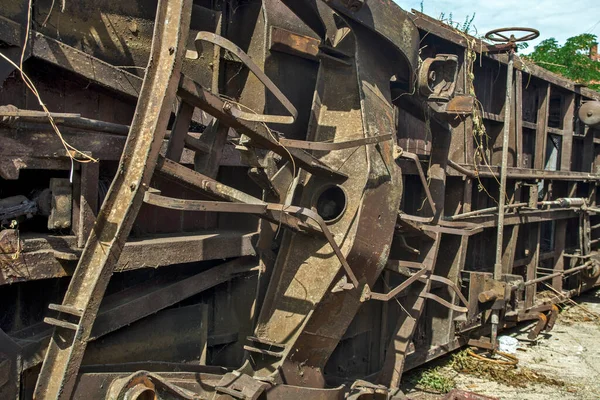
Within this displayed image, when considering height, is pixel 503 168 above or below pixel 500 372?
above

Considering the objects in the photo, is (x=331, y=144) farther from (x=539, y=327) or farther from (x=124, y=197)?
(x=539, y=327)

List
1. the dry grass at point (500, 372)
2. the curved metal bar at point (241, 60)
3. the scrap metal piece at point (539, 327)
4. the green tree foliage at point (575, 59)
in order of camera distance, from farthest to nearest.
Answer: the green tree foliage at point (575, 59), the scrap metal piece at point (539, 327), the dry grass at point (500, 372), the curved metal bar at point (241, 60)

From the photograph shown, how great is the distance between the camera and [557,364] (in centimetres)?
644

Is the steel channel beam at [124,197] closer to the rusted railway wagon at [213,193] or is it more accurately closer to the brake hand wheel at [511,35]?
the rusted railway wagon at [213,193]

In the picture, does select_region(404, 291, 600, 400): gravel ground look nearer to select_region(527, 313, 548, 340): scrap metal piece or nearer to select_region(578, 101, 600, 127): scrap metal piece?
select_region(527, 313, 548, 340): scrap metal piece

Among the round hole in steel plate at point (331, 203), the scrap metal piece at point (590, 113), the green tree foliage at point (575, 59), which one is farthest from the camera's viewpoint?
the green tree foliage at point (575, 59)

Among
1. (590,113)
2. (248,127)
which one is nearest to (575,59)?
(590,113)

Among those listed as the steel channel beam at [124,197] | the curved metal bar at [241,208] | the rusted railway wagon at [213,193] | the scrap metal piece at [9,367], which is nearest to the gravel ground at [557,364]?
Answer: the rusted railway wagon at [213,193]

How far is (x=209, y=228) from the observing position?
3.80 metres

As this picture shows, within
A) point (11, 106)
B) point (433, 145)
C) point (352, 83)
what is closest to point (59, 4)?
point (11, 106)

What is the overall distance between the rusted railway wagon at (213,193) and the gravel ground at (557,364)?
52 cm

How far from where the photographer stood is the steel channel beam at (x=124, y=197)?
259cm

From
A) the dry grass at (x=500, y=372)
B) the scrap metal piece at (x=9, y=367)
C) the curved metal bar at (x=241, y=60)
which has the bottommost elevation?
the dry grass at (x=500, y=372)

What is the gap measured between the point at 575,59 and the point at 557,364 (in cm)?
1345
